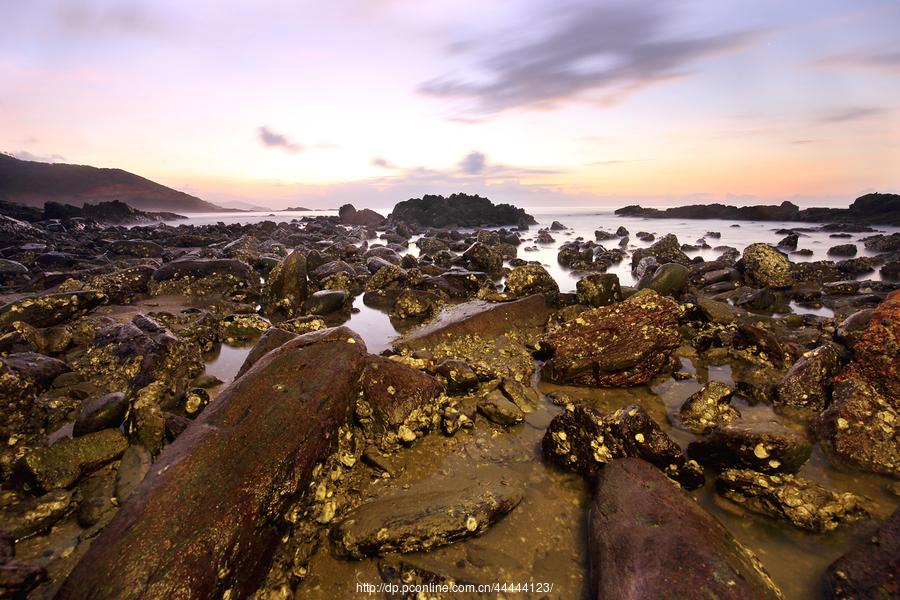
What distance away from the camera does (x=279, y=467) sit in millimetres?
2471

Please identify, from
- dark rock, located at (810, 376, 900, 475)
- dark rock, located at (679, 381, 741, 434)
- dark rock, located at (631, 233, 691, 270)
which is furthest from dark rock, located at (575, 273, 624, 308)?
dark rock, located at (631, 233, 691, 270)

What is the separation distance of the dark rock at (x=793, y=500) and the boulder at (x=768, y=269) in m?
8.86

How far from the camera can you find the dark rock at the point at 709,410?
3803 millimetres

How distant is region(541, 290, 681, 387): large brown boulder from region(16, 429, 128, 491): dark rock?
4.42m

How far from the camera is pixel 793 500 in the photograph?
8.65 ft

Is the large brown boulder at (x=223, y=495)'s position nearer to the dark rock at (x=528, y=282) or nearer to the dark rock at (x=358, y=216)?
the dark rock at (x=528, y=282)

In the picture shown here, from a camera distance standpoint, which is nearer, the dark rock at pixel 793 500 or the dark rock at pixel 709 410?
A: the dark rock at pixel 793 500

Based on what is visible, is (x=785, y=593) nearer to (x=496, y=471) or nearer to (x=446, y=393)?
(x=496, y=471)

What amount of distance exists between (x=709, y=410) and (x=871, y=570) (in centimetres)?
185

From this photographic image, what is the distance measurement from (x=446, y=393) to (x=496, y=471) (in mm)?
1113

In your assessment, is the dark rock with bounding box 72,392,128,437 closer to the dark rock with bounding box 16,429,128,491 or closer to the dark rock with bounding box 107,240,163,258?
the dark rock with bounding box 16,429,128,491

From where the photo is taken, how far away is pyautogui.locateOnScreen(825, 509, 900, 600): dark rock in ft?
6.44

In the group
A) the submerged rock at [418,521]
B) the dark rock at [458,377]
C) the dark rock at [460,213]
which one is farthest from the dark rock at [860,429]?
the dark rock at [460,213]

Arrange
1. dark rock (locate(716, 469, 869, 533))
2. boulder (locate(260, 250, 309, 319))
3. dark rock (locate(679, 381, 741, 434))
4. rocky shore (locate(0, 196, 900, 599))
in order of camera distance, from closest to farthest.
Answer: rocky shore (locate(0, 196, 900, 599))
dark rock (locate(716, 469, 869, 533))
dark rock (locate(679, 381, 741, 434))
boulder (locate(260, 250, 309, 319))
